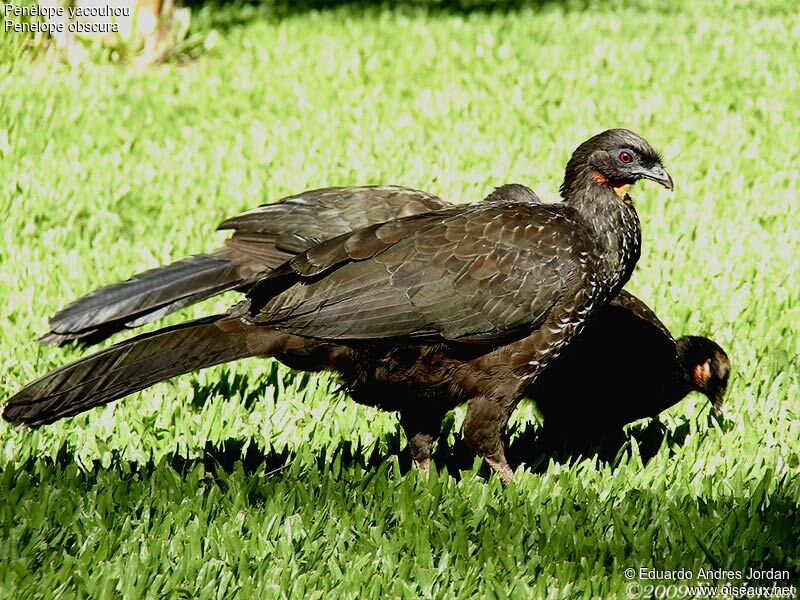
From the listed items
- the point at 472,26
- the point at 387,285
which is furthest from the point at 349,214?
the point at 472,26

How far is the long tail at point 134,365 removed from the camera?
444 cm

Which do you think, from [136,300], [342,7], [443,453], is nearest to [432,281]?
[443,453]

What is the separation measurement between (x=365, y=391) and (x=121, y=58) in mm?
6944

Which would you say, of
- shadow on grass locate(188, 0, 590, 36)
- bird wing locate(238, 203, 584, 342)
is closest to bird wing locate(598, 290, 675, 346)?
bird wing locate(238, 203, 584, 342)

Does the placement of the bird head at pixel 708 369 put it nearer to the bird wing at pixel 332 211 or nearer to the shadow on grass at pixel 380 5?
the bird wing at pixel 332 211

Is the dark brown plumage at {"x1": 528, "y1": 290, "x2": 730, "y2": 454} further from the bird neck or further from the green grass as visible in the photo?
the bird neck

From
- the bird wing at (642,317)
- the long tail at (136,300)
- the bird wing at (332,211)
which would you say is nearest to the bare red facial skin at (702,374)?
the bird wing at (642,317)

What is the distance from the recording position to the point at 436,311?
466cm

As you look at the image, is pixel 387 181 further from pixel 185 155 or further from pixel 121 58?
pixel 121 58

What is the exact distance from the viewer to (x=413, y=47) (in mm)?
11844

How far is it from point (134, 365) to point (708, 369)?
111 inches

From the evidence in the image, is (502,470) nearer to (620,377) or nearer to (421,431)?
(421,431)

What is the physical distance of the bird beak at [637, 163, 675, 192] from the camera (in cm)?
495

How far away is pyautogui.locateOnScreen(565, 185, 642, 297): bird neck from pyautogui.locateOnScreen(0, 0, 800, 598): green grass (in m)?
0.92
